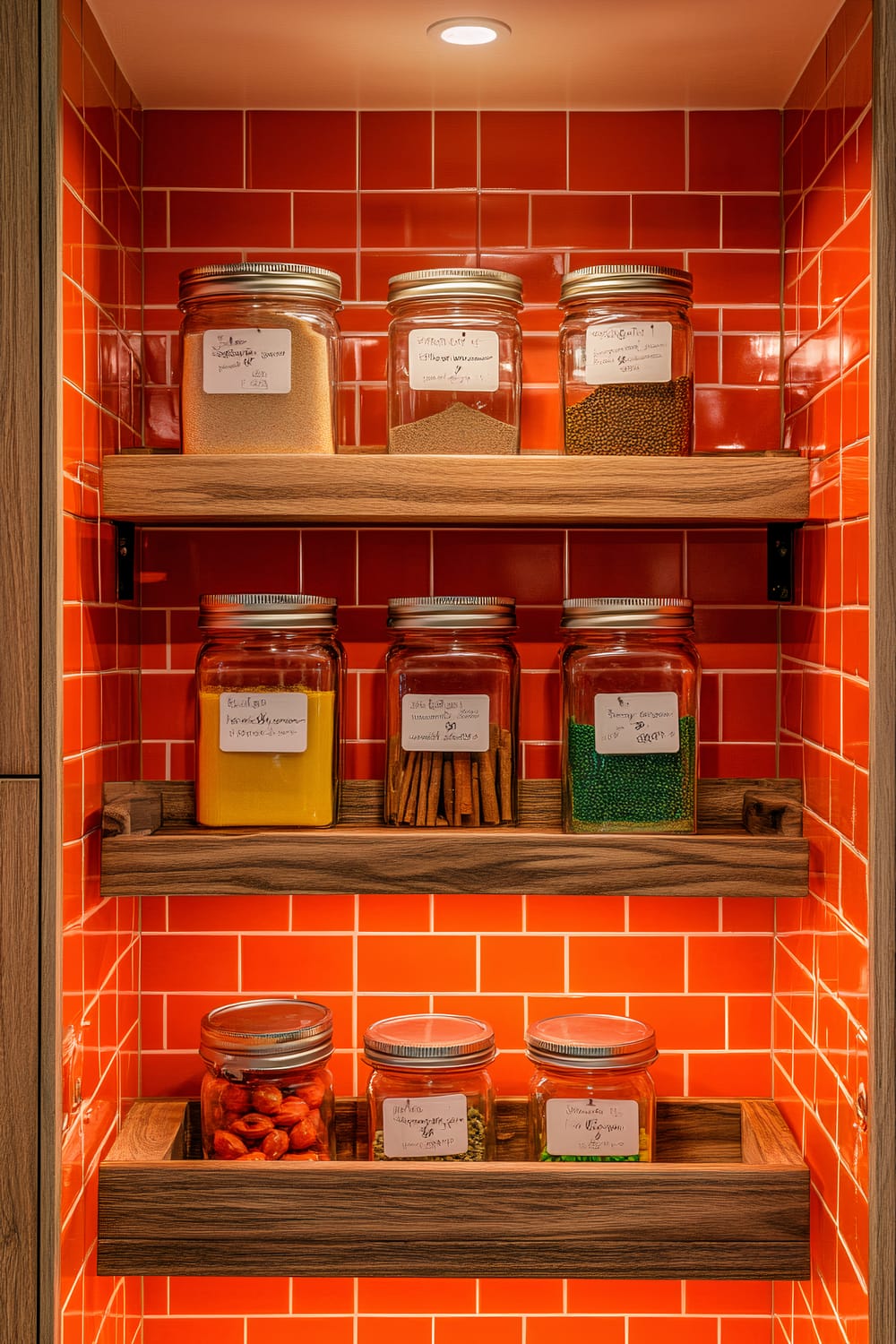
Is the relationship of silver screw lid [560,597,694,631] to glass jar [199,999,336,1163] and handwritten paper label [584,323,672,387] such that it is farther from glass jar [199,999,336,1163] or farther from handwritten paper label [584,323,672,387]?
glass jar [199,999,336,1163]

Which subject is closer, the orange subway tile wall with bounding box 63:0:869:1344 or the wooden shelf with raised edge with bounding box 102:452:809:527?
the wooden shelf with raised edge with bounding box 102:452:809:527

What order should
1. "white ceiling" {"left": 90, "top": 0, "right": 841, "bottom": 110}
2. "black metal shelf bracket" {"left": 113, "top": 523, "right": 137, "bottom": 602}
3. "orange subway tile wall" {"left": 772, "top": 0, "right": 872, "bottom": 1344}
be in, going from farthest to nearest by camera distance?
1. "black metal shelf bracket" {"left": 113, "top": 523, "right": 137, "bottom": 602}
2. "white ceiling" {"left": 90, "top": 0, "right": 841, "bottom": 110}
3. "orange subway tile wall" {"left": 772, "top": 0, "right": 872, "bottom": 1344}

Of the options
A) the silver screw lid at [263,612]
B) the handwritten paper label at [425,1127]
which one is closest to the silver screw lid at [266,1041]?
the handwritten paper label at [425,1127]

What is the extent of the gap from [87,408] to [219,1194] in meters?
0.84

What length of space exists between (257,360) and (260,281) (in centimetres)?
9

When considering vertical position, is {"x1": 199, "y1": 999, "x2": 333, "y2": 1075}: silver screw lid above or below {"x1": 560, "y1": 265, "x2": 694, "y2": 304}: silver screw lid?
below

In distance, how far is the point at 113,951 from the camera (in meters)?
Answer: 1.41

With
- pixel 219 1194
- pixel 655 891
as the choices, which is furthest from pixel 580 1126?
pixel 219 1194

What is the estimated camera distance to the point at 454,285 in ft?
4.33

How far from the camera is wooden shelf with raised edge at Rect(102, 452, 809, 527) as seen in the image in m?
1.28

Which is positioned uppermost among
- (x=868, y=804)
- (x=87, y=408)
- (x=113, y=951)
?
(x=87, y=408)

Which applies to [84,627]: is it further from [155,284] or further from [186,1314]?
[186,1314]

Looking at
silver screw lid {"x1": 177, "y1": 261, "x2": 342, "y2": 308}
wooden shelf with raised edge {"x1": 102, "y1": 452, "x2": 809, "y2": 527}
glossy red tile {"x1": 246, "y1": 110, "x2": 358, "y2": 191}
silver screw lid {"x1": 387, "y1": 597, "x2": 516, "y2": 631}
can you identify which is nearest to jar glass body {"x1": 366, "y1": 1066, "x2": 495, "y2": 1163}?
silver screw lid {"x1": 387, "y1": 597, "x2": 516, "y2": 631}

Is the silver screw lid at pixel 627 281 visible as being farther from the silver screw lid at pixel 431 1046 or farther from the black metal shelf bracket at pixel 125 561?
the silver screw lid at pixel 431 1046
